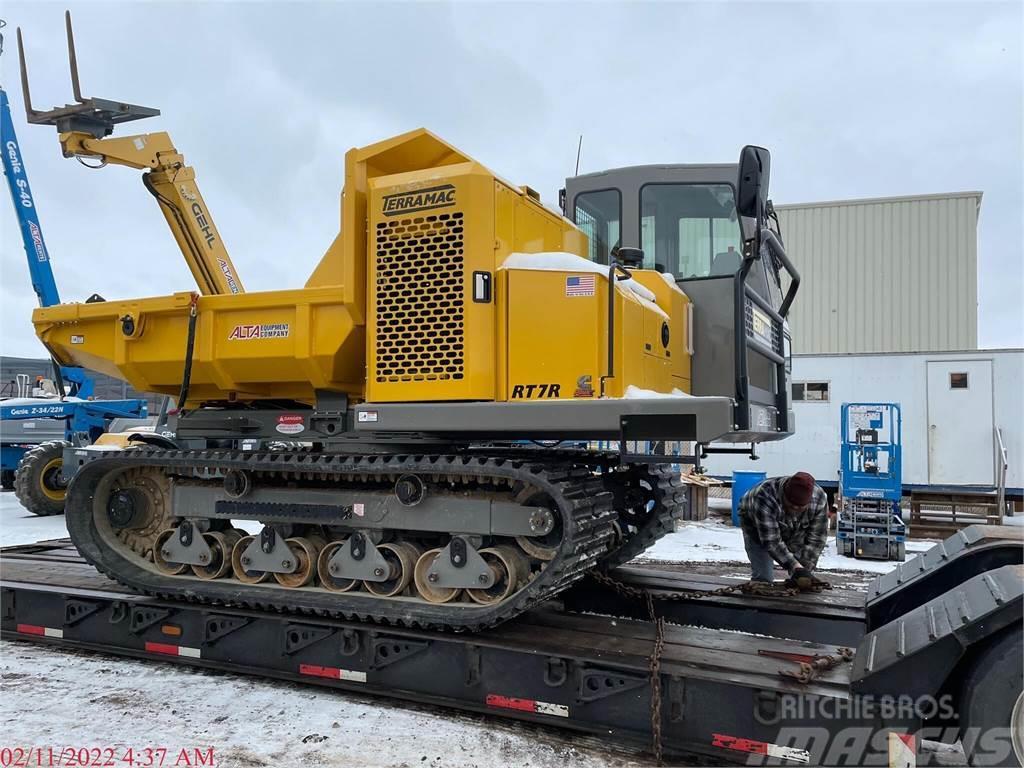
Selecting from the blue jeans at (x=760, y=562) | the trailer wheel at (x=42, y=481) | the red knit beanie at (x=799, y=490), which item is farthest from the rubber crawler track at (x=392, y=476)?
the trailer wheel at (x=42, y=481)

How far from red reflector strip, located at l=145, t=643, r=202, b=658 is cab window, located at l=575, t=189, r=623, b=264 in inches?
157

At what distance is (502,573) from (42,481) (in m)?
12.2

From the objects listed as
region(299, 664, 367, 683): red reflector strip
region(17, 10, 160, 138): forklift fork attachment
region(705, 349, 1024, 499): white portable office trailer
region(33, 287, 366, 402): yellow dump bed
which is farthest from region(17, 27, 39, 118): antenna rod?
region(705, 349, 1024, 499): white portable office trailer

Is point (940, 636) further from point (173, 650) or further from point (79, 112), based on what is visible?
point (79, 112)

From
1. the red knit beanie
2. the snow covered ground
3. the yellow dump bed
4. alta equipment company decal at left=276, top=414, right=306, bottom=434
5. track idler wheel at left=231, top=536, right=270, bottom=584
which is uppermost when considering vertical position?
the yellow dump bed

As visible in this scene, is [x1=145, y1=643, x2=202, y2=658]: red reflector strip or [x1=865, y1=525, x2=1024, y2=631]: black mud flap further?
[x1=145, y1=643, x2=202, y2=658]: red reflector strip

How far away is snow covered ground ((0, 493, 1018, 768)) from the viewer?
4.09 m

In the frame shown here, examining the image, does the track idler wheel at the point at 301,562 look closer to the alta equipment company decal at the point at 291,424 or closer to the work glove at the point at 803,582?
the alta equipment company decal at the point at 291,424

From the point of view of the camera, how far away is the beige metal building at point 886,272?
58.9ft

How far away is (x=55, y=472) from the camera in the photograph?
555 inches

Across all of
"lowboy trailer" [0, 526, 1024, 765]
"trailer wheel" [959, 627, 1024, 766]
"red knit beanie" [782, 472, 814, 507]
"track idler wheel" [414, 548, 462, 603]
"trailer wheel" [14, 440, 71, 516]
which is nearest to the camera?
"trailer wheel" [959, 627, 1024, 766]

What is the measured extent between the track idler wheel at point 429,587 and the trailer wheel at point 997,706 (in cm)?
280

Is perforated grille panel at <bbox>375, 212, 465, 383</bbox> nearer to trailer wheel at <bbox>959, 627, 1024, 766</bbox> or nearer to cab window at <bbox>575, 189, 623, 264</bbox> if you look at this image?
cab window at <bbox>575, 189, 623, 264</bbox>

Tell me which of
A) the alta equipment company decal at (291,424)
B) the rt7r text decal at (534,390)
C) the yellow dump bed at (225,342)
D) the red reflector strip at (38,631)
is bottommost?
the red reflector strip at (38,631)
